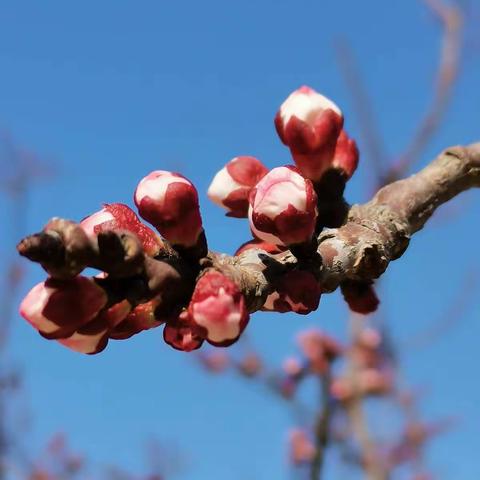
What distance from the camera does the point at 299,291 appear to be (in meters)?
0.98

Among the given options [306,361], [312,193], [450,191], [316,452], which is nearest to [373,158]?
[306,361]

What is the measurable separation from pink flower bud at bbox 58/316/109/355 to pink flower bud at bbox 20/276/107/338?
0.14ft

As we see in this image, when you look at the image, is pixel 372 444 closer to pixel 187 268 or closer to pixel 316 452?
pixel 316 452

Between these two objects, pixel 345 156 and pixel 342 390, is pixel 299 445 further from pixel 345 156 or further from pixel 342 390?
pixel 345 156

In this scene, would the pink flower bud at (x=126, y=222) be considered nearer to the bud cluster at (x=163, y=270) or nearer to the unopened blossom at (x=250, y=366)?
the bud cluster at (x=163, y=270)

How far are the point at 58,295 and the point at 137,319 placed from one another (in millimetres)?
157

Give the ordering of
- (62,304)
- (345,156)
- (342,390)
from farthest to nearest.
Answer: (342,390), (345,156), (62,304)

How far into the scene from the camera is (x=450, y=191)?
55.7 inches

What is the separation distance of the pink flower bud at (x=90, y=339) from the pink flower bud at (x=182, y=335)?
0.26ft

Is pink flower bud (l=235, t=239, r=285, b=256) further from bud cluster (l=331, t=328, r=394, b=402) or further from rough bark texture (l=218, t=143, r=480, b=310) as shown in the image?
bud cluster (l=331, t=328, r=394, b=402)

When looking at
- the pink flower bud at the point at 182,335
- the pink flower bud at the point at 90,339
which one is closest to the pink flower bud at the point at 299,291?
the pink flower bud at the point at 182,335

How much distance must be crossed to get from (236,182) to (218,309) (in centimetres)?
51

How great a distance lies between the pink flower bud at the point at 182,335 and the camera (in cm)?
95

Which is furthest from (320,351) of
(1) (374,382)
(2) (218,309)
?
(2) (218,309)
